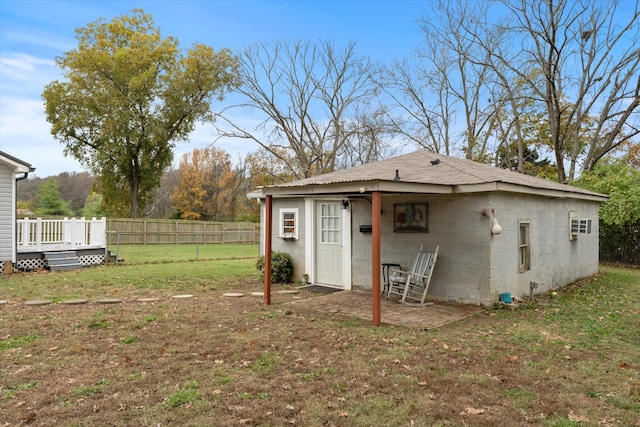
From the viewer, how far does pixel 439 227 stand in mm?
7496

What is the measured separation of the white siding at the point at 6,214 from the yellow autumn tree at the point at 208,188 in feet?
75.6

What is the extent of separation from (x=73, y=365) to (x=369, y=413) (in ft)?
9.90

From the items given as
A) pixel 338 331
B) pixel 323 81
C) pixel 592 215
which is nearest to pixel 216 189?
pixel 323 81

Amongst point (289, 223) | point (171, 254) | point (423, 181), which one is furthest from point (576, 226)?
point (171, 254)

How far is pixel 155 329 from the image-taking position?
223 inches

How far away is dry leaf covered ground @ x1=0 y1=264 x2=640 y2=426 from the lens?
3.18m

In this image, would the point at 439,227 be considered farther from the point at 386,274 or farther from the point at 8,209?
the point at 8,209

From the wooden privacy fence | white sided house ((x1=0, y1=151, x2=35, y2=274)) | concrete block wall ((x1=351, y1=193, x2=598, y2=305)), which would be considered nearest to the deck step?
white sided house ((x1=0, y1=151, x2=35, y2=274))

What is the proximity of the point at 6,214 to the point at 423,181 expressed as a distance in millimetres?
11794

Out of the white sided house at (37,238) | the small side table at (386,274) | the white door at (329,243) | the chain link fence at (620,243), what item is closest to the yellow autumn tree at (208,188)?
the white sided house at (37,238)

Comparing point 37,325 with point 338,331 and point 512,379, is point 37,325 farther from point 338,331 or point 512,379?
point 512,379

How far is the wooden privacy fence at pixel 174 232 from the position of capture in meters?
23.5

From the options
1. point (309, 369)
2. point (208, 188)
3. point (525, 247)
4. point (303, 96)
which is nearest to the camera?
point (309, 369)

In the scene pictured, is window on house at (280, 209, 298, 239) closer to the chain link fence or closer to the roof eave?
the roof eave
